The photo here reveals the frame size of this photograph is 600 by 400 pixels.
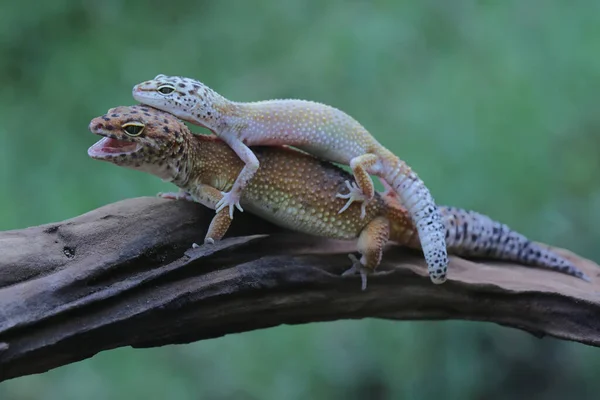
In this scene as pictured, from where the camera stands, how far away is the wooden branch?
2.42 metres

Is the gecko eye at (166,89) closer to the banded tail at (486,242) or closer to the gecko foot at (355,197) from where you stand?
the gecko foot at (355,197)

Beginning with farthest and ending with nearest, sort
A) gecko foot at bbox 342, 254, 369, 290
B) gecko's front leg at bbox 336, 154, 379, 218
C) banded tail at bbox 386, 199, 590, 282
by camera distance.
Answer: banded tail at bbox 386, 199, 590, 282, gecko foot at bbox 342, 254, 369, 290, gecko's front leg at bbox 336, 154, 379, 218

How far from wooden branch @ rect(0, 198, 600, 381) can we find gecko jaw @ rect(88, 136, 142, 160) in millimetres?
366

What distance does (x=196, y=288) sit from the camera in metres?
2.70

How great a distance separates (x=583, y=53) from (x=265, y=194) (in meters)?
3.46

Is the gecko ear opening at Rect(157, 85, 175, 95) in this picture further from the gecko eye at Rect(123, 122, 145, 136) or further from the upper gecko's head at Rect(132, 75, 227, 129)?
the gecko eye at Rect(123, 122, 145, 136)

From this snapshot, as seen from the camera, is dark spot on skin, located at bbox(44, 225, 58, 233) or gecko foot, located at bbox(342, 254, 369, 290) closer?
dark spot on skin, located at bbox(44, 225, 58, 233)

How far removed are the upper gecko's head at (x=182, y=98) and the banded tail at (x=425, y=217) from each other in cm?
93

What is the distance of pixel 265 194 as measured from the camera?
2939 millimetres

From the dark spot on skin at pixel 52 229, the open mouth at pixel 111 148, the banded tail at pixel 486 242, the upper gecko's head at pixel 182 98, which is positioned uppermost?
the banded tail at pixel 486 242

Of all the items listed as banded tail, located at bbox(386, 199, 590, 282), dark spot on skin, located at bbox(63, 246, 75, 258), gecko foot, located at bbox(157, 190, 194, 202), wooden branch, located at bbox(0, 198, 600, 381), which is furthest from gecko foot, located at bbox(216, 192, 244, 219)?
banded tail, located at bbox(386, 199, 590, 282)

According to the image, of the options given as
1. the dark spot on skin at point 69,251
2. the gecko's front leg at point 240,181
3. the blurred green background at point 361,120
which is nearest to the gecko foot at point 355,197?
the gecko's front leg at point 240,181

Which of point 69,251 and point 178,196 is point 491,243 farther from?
point 69,251

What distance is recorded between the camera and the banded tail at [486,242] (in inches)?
132
